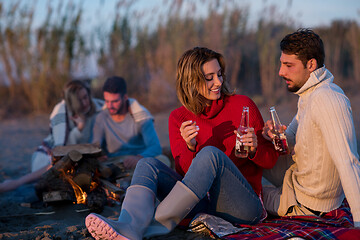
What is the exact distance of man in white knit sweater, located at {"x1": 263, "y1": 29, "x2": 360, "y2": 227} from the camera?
2.62 m

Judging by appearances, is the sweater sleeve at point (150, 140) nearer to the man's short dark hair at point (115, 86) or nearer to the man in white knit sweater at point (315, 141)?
the man's short dark hair at point (115, 86)

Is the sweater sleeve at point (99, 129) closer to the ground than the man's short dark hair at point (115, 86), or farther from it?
closer to the ground

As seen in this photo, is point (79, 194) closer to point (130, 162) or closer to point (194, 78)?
point (130, 162)

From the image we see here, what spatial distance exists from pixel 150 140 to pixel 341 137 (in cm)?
285

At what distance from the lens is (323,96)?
2768 mm

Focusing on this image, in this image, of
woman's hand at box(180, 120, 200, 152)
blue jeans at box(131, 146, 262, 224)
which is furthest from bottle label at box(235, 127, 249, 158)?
woman's hand at box(180, 120, 200, 152)

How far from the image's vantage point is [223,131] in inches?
134

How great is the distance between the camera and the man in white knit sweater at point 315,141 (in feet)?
8.58

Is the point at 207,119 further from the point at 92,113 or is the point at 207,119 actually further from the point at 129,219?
the point at 92,113

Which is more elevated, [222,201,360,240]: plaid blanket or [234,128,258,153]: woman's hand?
[234,128,258,153]: woman's hand

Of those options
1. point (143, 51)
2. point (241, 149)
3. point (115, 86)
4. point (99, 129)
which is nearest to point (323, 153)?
point (241, 149)

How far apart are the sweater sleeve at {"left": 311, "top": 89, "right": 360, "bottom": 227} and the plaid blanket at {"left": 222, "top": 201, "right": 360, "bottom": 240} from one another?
0.15 meters

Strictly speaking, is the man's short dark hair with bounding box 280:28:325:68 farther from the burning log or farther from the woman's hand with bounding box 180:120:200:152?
the burning log

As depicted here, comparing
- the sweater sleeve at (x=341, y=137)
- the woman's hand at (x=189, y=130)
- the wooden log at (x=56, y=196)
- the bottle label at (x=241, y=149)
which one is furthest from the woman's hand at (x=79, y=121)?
the sweater sleeve at (x=341, y=137)
